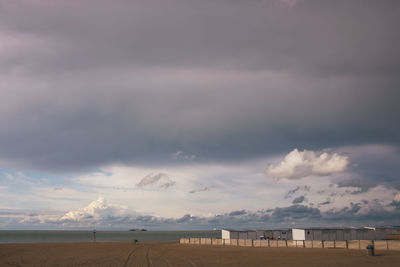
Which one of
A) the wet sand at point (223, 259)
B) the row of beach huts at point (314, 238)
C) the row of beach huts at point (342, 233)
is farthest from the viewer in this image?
the row of beach huts at point (342, 233)

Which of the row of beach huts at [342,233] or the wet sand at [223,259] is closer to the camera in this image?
the wet sand at [223,259]

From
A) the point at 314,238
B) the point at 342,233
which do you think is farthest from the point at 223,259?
the point at 342,233

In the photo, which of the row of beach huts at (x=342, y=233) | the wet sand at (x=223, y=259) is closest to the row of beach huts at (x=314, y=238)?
the row of beach huts at (x=342, y=233)

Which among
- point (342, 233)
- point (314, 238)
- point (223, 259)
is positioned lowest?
point (314, 238)

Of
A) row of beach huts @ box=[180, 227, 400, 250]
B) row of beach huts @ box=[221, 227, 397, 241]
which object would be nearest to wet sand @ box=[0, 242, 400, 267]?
row of beach huts @ box=[180, 227, 400, 250]

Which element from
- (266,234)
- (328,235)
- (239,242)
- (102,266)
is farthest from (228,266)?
(266,234)

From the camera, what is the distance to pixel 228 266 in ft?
129

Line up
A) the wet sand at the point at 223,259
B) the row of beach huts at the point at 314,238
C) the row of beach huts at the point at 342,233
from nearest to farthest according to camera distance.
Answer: the wet sand at the point at 223,259 < the row of beach huts at the point at 314,238 < the row of beach huts at the point at 342,233

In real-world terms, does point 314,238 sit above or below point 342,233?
below

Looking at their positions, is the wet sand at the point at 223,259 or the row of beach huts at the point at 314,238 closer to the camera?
the wet sand at the point at 223,259

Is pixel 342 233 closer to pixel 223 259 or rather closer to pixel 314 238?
pixel 314 238

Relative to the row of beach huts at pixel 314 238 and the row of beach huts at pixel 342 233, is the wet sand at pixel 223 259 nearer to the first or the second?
the row of beach huts at pixel 314 238

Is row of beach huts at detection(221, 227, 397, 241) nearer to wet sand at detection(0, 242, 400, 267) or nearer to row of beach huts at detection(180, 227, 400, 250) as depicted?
row of beach huts at detection(180, 227, 400, 250)

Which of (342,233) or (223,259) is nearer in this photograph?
(223,259)
